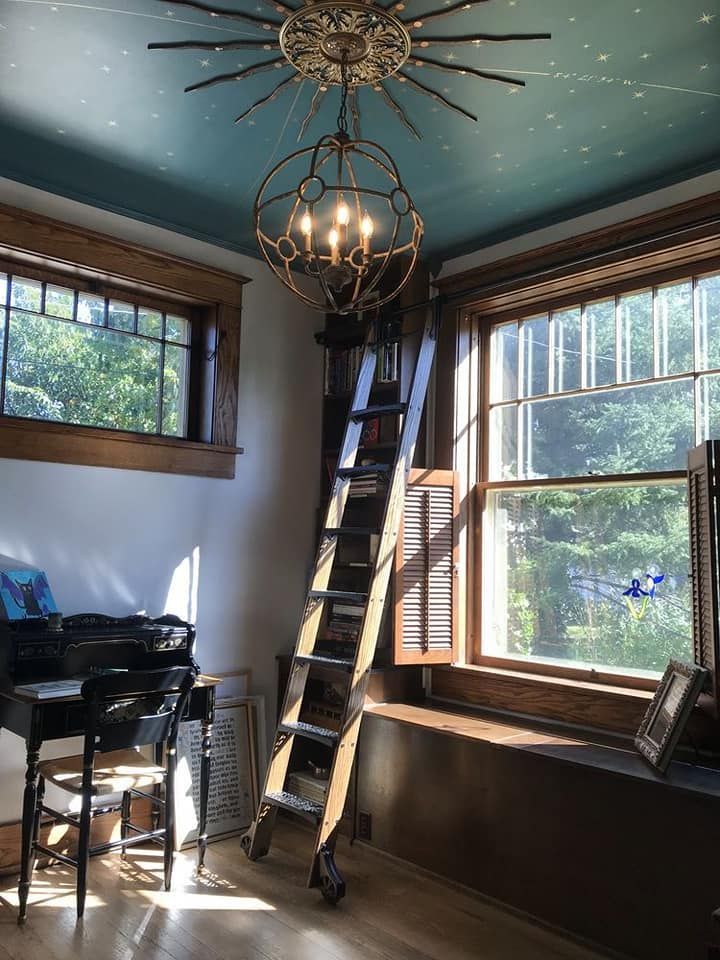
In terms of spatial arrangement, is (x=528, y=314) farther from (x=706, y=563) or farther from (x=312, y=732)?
(x=312, y=732)

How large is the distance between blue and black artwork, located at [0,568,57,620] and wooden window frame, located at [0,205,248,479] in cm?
51

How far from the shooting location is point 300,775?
3.93 meters

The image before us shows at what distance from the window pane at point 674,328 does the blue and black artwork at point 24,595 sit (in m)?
2.75

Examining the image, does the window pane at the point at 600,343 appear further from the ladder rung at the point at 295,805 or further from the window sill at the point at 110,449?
the ladder rung at the point at 295,805

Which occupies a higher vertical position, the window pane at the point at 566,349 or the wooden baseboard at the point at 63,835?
the window pane at the point at 566,349

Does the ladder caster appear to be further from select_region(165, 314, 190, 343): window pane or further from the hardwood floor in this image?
select_region(165, 314, 190, 343): window pane

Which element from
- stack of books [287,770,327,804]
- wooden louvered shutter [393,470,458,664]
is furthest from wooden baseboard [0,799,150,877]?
wooden louvered shutter [393,470,458,664]

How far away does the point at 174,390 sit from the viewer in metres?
4.08

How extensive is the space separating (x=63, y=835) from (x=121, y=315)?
2.37 metres

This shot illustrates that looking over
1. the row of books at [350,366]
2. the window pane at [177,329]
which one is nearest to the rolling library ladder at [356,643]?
the row of books at [350,366]

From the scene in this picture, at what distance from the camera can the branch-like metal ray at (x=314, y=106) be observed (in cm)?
255

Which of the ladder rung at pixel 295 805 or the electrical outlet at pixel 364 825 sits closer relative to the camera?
the ladder rung at pixel 295 805

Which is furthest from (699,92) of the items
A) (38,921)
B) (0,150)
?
(38,921)

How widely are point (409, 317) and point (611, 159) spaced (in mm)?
1319
